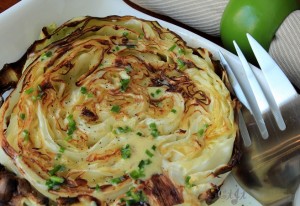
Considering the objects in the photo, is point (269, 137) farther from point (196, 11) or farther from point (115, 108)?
point (196, 11)

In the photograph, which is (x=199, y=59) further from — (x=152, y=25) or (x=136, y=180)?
(x=136, y=180)

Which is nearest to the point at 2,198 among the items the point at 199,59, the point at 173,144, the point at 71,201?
the point at 71,201

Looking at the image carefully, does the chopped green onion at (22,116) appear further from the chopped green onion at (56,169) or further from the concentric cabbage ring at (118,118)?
the chopped green onion at (56,169)

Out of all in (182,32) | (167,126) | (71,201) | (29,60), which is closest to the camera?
(71,201)

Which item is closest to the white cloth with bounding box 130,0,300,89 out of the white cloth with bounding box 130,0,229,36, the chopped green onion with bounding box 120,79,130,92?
the white cloth with bounding box 130,0,229,36

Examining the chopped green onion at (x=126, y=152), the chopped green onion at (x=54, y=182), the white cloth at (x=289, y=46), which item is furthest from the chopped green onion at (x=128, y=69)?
the white cloth at (x=289, y=46)
